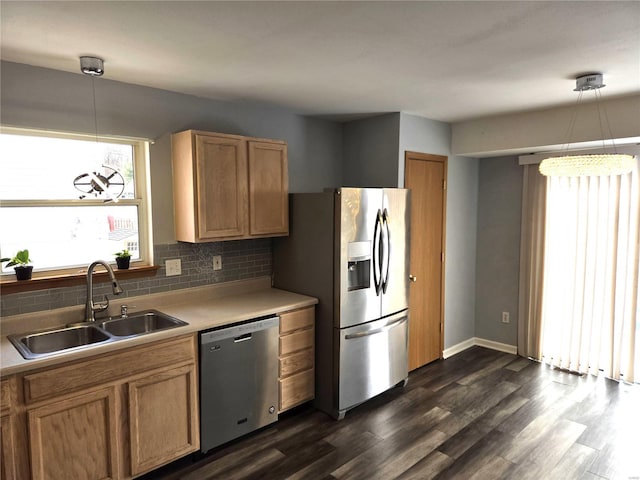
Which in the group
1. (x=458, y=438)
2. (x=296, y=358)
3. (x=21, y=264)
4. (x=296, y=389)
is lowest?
(x=458, y=438)

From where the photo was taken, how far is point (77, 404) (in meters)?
2.14

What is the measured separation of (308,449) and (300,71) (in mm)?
2363

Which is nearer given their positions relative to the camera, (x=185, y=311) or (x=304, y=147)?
(x=185, y=311)

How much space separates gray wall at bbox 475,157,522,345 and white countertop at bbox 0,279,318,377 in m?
2.37

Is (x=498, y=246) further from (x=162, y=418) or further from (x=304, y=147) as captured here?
(x=162, y=418)

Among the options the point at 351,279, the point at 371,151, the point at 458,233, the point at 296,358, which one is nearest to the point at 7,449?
the point at 296,358

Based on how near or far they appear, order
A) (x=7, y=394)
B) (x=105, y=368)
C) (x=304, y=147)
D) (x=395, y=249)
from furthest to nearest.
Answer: (x=304, y=147) → (x=395, y=249) → (x=105, y=368) → (x=7, y=394)

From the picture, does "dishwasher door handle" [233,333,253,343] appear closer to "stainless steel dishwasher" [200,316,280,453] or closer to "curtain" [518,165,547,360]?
"stainless steel dishwasher" [200,316,280,453]

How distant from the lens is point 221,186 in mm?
2957

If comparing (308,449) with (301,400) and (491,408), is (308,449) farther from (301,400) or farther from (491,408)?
(491,408)

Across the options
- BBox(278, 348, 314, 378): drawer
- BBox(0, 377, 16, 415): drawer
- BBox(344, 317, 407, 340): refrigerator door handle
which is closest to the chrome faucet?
BBox(0, 377, 16, 415): drawer

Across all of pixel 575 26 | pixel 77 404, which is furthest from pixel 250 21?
pixel 77 404

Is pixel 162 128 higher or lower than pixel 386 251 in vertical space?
higher

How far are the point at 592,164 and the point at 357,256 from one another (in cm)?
157
